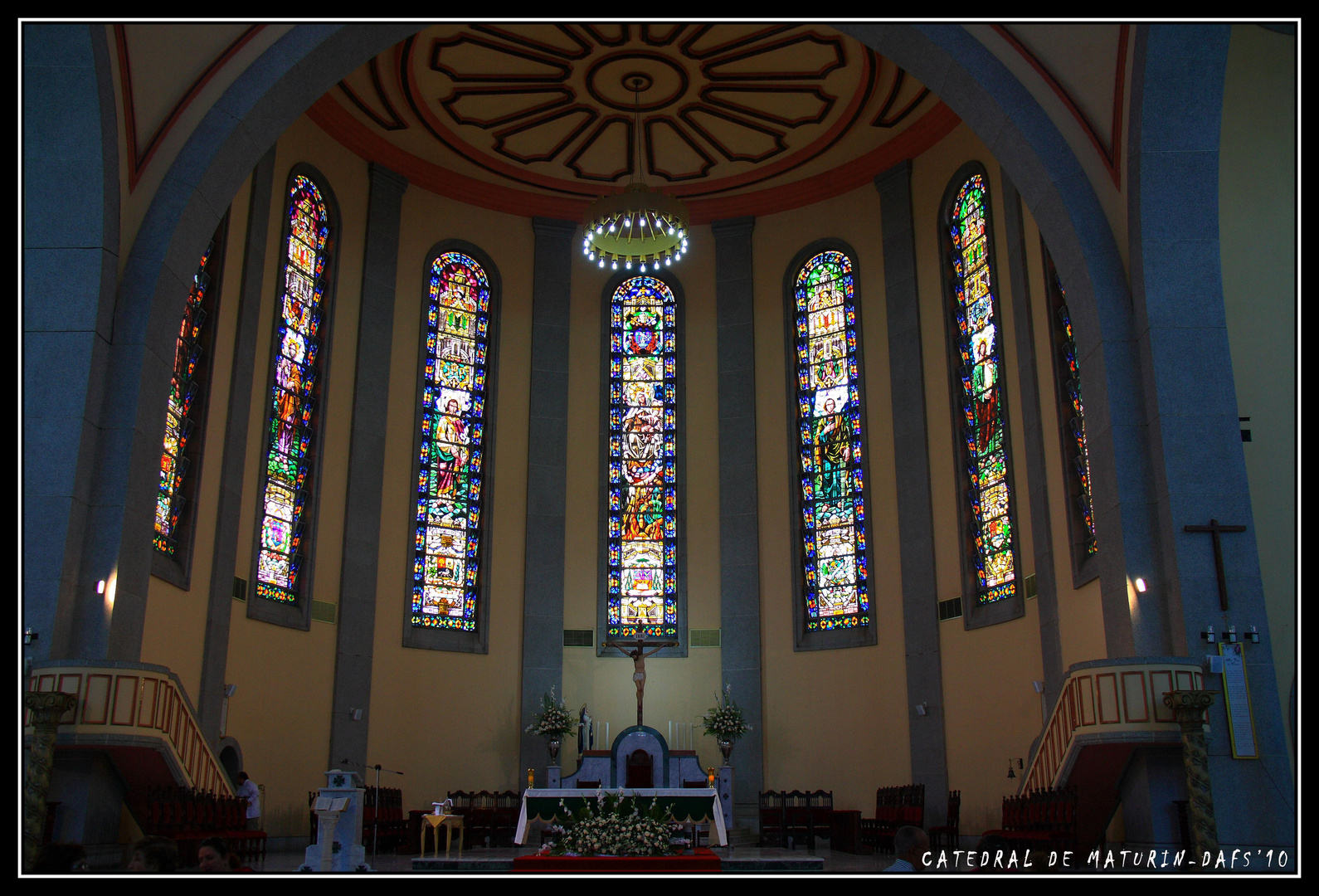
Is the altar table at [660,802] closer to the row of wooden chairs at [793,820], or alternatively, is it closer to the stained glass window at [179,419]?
the row of wooden chairs at [793,820]

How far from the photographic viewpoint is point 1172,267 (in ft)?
34.5

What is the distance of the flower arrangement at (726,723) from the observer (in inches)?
606

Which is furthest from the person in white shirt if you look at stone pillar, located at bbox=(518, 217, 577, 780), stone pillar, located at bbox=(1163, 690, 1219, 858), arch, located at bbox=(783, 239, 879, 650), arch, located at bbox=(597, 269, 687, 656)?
stone pillar, located at bbox=(1163, 690, 1219, 858)

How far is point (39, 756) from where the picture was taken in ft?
27.8

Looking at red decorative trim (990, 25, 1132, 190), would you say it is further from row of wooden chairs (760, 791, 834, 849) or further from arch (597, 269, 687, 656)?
row of wooden chairs (760, 791, 834, 849)

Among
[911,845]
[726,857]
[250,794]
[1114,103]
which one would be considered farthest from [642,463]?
[911,845]

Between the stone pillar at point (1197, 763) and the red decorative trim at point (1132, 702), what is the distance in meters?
0.22

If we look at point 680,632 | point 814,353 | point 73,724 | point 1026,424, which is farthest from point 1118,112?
point 73,724

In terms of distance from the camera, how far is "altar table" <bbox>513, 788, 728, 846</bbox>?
11.2m

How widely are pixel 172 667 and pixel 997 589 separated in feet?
32.3

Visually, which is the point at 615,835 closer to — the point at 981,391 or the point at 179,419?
the point at 179,419

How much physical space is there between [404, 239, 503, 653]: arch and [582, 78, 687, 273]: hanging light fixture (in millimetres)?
3366

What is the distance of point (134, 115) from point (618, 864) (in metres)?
8.13

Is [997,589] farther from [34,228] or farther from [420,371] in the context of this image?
[34,228]
